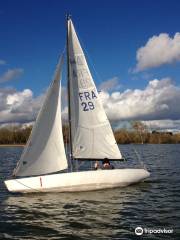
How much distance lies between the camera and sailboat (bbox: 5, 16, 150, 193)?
74.1ft

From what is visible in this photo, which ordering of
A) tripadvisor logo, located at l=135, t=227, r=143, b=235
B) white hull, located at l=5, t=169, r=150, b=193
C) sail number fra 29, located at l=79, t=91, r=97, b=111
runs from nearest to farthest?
tripadvisor logo, located at l=135, t=227, r=143, b=235, white hull, located at l=5, t=169, r=150, b=193, sail number fra 29, located at l=79, t=91, r=97, b=111

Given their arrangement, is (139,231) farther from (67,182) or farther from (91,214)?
(67,182)

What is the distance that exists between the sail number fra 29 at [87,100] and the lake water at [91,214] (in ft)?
17.7

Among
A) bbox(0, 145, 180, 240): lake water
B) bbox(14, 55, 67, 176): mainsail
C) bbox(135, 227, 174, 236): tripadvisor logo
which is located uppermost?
bbox(14, 55, 67, 176): mainsail

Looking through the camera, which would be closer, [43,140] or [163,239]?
[163,239]

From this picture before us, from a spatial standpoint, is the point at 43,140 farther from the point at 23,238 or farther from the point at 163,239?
the point at 163,239

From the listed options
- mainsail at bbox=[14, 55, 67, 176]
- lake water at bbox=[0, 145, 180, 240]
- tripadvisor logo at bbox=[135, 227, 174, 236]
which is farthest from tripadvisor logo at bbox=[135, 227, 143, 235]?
mainsail at bbox=[14, 55, 67, 176]

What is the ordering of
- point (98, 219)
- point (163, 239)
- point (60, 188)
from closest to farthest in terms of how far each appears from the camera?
point (163, 239)
point (98, 219)
point (60, 188)

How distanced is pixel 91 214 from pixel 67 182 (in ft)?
16.3

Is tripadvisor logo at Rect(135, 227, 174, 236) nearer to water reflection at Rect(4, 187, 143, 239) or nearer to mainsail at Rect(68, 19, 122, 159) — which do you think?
water reflection at Rect(4, 187, 143, 239)

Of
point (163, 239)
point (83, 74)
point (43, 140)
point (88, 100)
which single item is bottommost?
point (163, 239)

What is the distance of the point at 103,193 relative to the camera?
2281cm

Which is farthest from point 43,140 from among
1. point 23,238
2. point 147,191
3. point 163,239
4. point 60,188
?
point 163,239

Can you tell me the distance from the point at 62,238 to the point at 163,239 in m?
3.74
